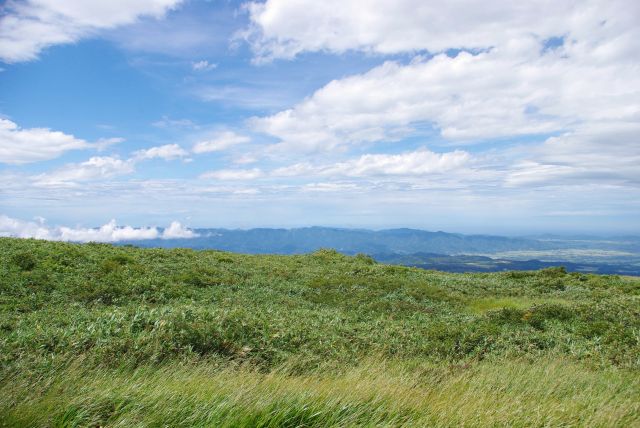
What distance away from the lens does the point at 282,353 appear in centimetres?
1120

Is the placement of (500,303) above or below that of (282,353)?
below

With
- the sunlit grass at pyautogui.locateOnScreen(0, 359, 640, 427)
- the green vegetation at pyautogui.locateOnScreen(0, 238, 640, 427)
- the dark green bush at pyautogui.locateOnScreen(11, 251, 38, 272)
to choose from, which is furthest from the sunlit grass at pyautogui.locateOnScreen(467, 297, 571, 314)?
the dark green bush at pyautogui.locateOnScreen(11, 251, 38, 272)

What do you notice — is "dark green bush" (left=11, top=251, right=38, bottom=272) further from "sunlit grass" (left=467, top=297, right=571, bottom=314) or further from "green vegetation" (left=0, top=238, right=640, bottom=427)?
"sunlit grass" (left=467, top=297, right=571, bottom=314)

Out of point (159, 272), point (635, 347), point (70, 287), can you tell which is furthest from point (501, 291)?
point (70, 287)

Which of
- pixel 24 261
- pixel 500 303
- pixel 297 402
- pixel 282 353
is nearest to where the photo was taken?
pixel 297 402

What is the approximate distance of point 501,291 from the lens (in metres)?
30.9

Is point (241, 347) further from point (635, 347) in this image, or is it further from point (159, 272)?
point (159, 272)

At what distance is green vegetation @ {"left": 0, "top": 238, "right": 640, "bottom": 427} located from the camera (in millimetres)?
5969

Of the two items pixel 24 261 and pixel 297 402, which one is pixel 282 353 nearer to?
pixel 297 402

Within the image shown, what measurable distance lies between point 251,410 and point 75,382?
3162mm

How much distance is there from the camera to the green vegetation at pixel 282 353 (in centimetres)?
597

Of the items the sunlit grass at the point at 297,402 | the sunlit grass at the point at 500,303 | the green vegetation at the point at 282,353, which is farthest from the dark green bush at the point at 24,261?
the sunlit grass at the point at 500,303

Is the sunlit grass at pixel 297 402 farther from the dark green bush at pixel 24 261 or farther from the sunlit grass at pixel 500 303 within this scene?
the dark green bush at pixel 24 261

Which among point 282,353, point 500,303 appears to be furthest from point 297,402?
point 500,303
